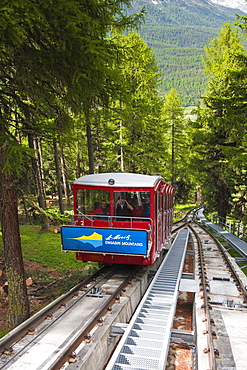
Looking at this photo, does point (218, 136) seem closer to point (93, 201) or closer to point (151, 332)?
point (93, 201)

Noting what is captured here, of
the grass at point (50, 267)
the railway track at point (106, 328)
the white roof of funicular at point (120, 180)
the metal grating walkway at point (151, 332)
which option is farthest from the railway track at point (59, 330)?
the white roof of funicular at point (120, 180)

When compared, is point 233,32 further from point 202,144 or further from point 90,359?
point 90,359

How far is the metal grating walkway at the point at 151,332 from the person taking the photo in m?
5.02

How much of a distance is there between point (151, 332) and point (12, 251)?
135 inches

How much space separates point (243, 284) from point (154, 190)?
391 centimetres

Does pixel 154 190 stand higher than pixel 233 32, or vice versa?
pixel 233 32

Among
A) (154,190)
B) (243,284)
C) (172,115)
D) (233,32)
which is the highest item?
(233,32)

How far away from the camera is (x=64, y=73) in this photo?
690cm

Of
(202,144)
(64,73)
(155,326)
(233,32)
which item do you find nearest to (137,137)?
(202,144)

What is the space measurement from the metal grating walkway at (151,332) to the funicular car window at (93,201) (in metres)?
2.72

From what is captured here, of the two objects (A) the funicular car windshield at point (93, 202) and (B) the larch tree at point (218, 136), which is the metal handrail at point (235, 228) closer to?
(B) the larch tree at point (218, 136)

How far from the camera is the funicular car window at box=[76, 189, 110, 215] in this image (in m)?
9.53

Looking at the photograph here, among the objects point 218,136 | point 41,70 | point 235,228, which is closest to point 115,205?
point 41,70

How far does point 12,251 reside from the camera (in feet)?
22.6
